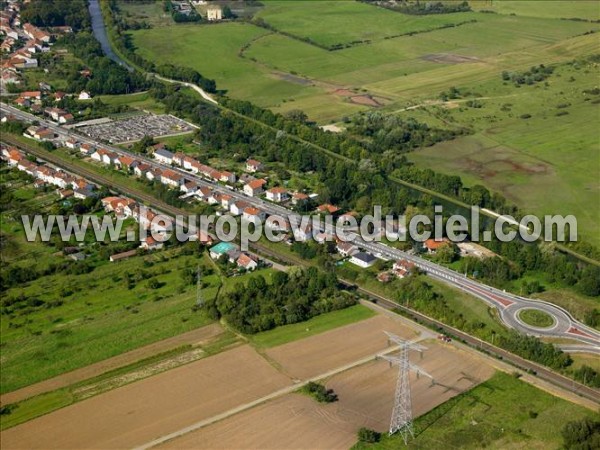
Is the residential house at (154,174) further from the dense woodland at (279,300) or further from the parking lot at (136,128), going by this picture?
the dense woodland at (279,300)

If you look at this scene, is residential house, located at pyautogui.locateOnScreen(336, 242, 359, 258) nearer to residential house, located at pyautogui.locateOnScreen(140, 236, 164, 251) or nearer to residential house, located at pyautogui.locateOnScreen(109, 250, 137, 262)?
residential house, located at pyautogui.locateOnScreen(140, 236, 164, 251)

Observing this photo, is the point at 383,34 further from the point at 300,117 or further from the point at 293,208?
the point at 293,208

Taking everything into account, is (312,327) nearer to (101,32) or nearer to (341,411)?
(341,411)

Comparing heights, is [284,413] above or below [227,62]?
below

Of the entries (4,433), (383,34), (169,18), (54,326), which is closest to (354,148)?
(54,326)

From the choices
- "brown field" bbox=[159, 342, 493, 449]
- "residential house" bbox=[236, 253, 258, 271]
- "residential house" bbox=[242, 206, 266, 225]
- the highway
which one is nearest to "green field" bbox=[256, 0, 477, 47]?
the highway

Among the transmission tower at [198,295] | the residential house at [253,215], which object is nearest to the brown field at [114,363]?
the transmission tower at [198,295]
